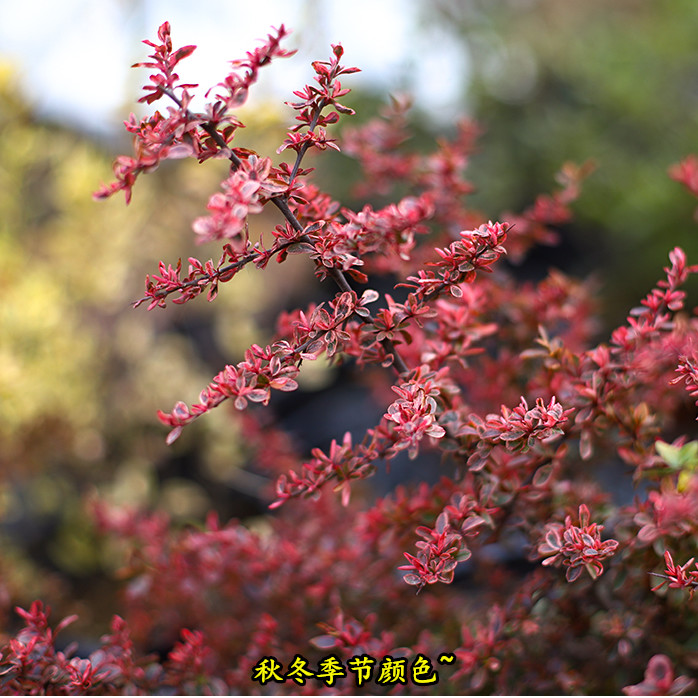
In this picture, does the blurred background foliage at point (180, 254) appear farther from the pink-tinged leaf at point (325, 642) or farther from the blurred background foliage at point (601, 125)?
the pink-tinged leaf at point (325, 642)

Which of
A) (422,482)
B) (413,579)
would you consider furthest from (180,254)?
(413,579)

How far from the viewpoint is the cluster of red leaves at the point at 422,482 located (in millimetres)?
733

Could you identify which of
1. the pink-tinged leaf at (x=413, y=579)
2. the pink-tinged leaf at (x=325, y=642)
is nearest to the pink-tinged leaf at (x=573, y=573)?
the pink-tinged leaf at (x=413, y=579)

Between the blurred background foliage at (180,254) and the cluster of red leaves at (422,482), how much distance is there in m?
0.48

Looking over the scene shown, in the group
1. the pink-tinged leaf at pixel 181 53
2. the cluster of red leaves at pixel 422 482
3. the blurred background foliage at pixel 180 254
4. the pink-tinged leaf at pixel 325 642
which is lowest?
the pink-tinged leaf at pixel 325 642

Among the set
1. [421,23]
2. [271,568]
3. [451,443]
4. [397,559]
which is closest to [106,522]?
[271,568]

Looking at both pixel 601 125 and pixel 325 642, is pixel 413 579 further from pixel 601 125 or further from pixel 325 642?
pixel 601 125

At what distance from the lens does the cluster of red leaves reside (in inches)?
28.9

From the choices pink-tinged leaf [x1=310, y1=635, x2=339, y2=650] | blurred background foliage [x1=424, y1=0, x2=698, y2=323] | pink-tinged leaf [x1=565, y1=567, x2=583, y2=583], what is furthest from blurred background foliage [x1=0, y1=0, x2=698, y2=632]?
pink-tinged leaf [x1=565, y1=567, x2=583, y2=583]

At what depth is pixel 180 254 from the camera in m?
2.42

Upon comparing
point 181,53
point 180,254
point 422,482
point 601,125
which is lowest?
point 422,482

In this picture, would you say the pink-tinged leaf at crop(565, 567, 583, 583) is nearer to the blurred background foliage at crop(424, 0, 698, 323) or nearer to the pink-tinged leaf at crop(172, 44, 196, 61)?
the pink-tinged leaf at crop(172, 44, 196, 61)

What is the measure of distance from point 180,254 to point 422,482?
5.71ft

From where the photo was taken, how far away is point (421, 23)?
313 cm
